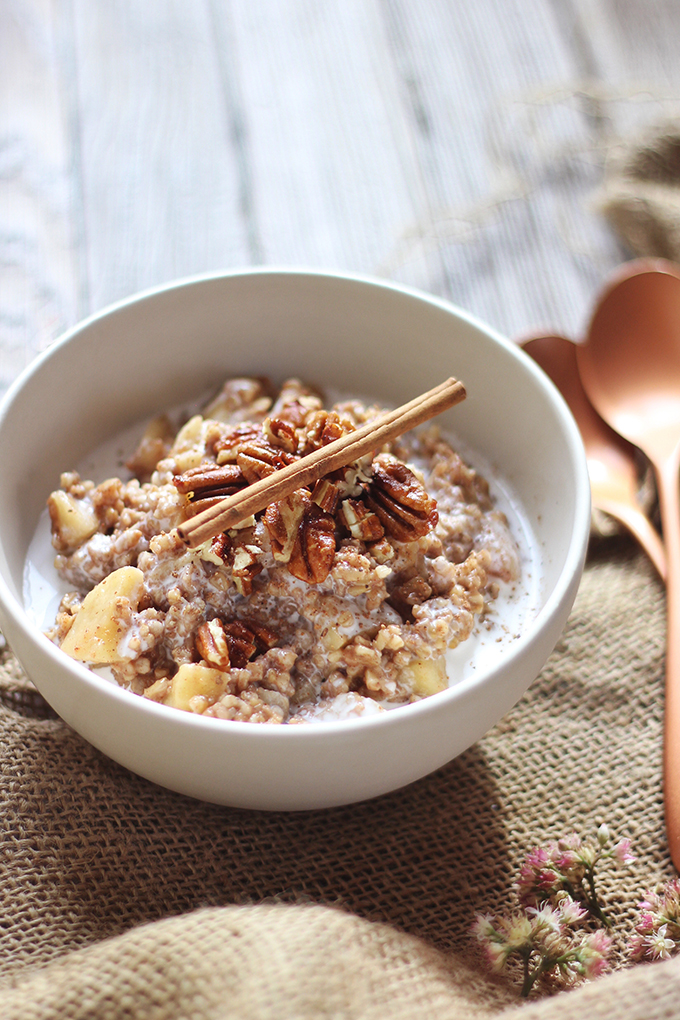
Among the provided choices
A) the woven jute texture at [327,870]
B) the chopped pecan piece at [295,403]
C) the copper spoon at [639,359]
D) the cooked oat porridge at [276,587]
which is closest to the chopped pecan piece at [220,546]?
Answer: the cooked oat porridge at [276,587]

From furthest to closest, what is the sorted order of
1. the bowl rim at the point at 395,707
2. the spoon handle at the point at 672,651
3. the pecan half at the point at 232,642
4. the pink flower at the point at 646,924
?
the spoon handle at the point at 672,651 < the pink flower at the point at 646,924 < the pecan half at the point at 232,642 < the bowl rim at the point at 395,707

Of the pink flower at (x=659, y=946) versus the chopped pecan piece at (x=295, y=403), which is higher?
the chopped pecan piece at (x=295, y=403)

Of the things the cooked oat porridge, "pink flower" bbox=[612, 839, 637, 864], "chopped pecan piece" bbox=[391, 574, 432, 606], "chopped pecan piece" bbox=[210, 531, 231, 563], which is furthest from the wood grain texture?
"pink flower" bbox=[612, 839, 637, 864]

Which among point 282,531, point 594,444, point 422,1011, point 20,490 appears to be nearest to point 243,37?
point 594,444

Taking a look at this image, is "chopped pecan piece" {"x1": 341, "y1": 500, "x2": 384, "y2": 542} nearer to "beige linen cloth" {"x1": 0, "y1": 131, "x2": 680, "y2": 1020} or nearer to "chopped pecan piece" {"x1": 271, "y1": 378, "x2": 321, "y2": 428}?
"chopped pecan piece" {"x1": 271, "y1": 378, "x2": 321, "y2": 428}

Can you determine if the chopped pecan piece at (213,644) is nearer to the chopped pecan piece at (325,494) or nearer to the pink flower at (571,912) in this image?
the chopped pecan piece at (325,494)

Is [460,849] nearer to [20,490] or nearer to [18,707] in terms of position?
[18,707]

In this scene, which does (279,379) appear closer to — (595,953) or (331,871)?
(331,871)

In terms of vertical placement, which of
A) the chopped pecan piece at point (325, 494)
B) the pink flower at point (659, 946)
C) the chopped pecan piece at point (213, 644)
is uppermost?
the chopped pecan piece at point (325, 494)
